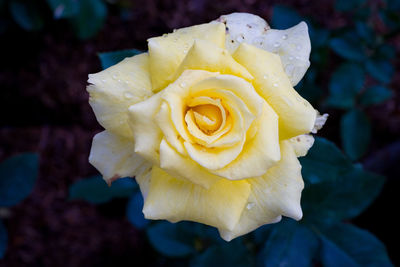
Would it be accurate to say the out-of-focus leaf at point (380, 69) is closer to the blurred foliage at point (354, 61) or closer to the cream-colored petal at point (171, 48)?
the blurred foliage at point (354, 61)

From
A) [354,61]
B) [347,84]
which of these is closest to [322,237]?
[347,84]

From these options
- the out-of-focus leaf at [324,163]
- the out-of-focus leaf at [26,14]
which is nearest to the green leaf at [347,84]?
the out-of-focus leaf at [324,163]

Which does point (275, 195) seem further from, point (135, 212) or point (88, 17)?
point (88, 17)

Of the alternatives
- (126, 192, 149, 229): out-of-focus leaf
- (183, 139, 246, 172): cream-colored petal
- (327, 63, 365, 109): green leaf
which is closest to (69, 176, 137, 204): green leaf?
(126, 192, 149, 229): out-of-focus leaf

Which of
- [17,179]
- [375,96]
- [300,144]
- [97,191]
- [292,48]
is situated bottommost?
[97,191]

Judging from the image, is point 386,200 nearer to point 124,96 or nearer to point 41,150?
point 124,96

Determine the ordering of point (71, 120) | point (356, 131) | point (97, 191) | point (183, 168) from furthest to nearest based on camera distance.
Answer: point (71, 120)
point (356, 131)
point (97, 191)
point (183, 168)

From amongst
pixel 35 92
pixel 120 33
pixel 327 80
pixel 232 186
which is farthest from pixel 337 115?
pixel 35 92
